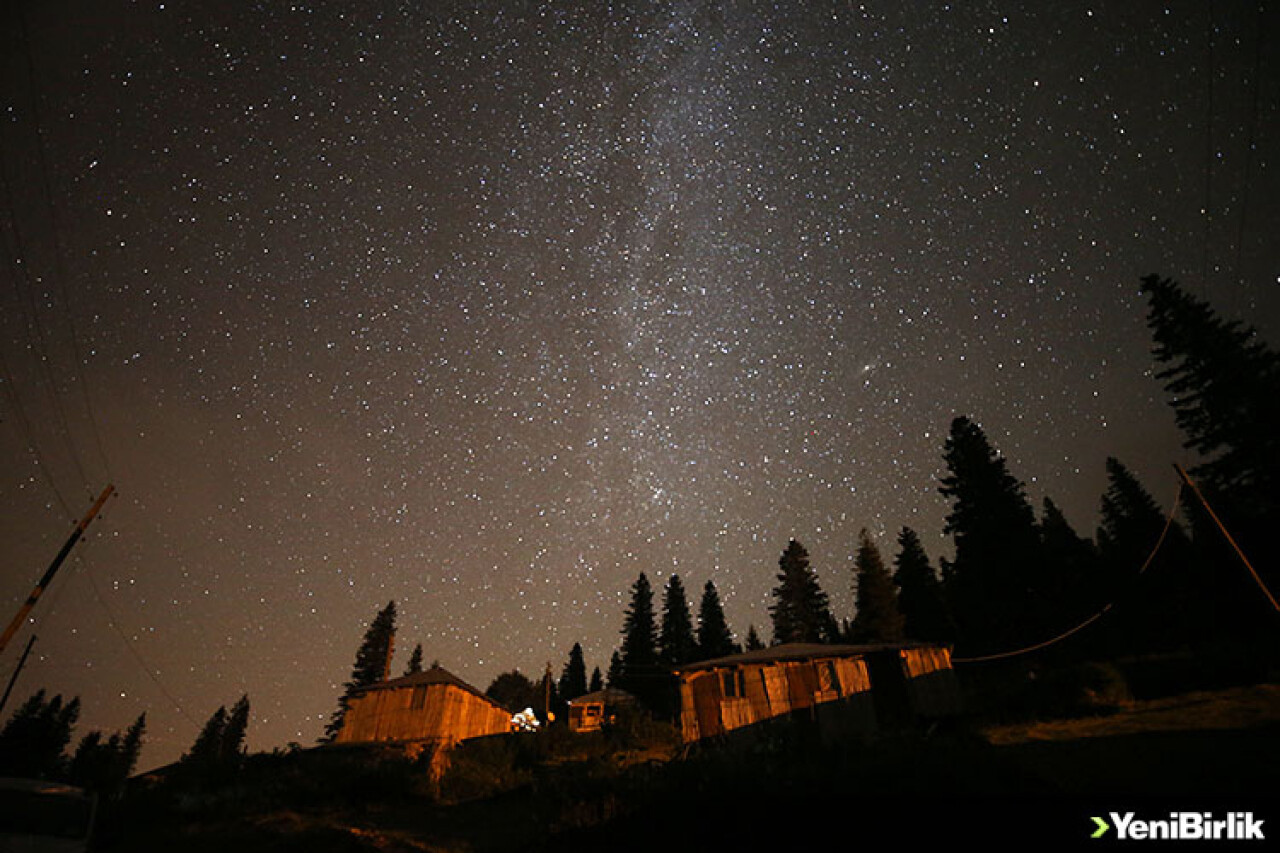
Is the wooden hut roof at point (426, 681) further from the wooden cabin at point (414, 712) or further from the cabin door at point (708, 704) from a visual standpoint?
the cabin door at point (708, 704)

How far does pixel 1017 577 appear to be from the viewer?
32.2 meters

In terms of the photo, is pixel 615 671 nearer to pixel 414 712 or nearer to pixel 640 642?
pixel 640 642

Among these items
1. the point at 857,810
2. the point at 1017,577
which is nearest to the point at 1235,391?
the point at 1017,577

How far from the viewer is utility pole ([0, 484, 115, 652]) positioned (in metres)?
16.4

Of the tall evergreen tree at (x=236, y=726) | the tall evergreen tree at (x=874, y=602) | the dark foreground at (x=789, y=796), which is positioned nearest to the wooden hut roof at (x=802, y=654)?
the dark foreground at (x=789, y=796)

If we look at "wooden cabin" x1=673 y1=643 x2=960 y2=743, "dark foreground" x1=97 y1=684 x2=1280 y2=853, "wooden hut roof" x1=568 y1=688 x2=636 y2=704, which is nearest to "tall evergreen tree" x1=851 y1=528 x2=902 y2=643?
"wooden hut roof" x1=568 y1=688 x2=636 y2=704

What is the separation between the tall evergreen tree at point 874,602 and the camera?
4900 cm

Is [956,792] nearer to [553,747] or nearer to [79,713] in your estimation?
[553,747]

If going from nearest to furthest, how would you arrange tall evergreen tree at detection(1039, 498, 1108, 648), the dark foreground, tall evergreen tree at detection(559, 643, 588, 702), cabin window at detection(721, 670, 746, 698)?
1. the dark foreground
2. cabin window at detection(721, 670, 746, 698)
3. tall evergreen tree at detection(1039, 498, 1108, 648)
4. tall evergreen tree at detection(559, 643, 588, 702)

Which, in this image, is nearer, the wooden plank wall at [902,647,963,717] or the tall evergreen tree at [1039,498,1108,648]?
the wooden plank wall at [902,647,963,717]

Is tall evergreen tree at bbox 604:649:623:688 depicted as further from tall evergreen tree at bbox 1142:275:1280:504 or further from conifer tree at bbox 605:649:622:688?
tall evergreen tree at bbox 1142:275:1280:504

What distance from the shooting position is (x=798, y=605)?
58.0 m

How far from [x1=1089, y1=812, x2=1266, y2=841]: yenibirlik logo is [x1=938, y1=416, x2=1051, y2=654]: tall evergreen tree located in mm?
28640

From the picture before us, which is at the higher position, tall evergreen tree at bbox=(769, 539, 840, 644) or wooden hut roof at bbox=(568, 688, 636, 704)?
tall evergreen tree at bbox=(769, 539, 840, 644)
